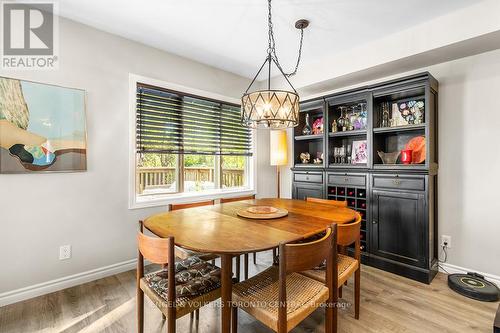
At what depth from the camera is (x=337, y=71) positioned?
3043 millimetres

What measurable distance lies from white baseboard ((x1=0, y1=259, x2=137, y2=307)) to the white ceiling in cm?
242

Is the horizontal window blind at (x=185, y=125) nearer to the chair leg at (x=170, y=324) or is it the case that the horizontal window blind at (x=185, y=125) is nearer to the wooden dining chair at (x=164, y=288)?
the wooden dining chair at (x=164, y=288)

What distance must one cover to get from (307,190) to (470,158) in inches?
69.3

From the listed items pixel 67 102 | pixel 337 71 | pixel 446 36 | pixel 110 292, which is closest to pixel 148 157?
pixel 67 102

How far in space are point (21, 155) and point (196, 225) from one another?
1.65 m

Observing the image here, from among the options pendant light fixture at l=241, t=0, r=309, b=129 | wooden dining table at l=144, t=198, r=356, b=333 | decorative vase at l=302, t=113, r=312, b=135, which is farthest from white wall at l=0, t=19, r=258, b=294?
decorative vase at l=302, t=113, r=312, b=135

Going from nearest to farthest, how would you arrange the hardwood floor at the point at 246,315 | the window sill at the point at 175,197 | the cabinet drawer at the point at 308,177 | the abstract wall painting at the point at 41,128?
the hardwood floor at the point at 246,315 → the abstract wall painting at the point at 41,128 → the window sill at the point at 175,197 → the cabinet drawer at the point at 308,177

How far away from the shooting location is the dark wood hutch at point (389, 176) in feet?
7.92

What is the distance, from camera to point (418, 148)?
104 inches

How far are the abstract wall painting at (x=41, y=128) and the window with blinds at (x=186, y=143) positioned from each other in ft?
1.90

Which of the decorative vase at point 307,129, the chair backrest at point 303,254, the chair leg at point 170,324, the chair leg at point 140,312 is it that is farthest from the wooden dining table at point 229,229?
the decorative vase at point 307,129

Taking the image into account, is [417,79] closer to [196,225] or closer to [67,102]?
[196,225]

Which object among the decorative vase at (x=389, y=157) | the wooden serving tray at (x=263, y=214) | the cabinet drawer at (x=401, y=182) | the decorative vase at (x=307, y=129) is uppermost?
the decorative vase at (x=307, y=129)

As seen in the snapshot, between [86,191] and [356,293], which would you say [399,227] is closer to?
[356,293]
